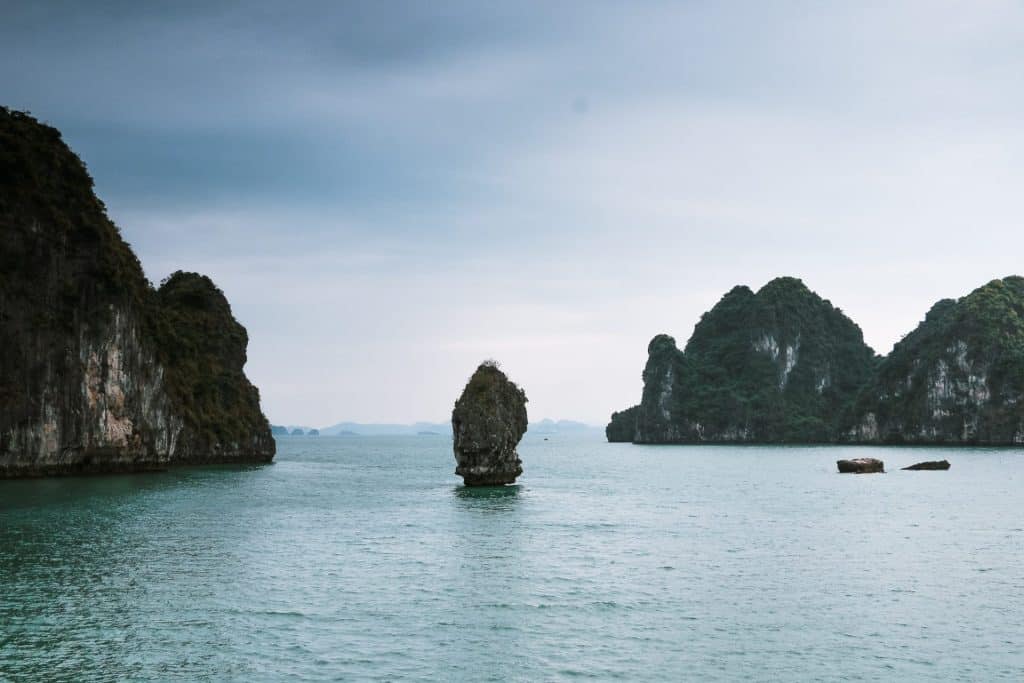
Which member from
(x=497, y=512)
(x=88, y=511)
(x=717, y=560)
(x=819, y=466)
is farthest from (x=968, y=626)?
(x=819, y=466)

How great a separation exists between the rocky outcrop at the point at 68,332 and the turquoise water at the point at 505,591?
20.0 m

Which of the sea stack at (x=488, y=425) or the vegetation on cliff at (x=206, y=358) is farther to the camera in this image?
the vegetation on cliff at (x=206, y=358)

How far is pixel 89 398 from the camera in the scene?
3349 inches

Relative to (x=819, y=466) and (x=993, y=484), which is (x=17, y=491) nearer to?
(x=993, y=484)

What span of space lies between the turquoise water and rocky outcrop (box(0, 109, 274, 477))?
20.0m

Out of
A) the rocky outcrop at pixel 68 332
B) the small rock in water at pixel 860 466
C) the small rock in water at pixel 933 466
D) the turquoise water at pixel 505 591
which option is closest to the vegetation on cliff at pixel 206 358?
the rocky outcrop at pixel 68 332

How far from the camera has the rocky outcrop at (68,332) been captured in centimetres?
7812

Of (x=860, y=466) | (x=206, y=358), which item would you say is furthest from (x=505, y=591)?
(x=206, y=358)

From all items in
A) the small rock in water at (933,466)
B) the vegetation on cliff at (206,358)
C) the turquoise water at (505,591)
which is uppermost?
the vegetation on cliff at (206,358)

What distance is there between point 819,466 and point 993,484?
3692 cm

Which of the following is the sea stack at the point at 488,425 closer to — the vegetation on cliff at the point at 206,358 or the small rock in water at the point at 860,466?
the small rock in water at the point at 860,466

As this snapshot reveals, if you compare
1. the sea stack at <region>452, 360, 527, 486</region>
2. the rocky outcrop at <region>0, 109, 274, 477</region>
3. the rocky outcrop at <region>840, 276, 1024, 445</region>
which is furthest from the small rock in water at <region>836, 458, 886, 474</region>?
the rocky outcrop at <region>840, 276, 1024, 445</region>

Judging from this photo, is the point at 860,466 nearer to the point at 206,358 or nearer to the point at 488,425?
the point at 488,425

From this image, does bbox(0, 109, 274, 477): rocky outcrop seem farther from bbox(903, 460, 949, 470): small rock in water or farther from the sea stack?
bbox(903, 460, 949, 470): small rock in water
